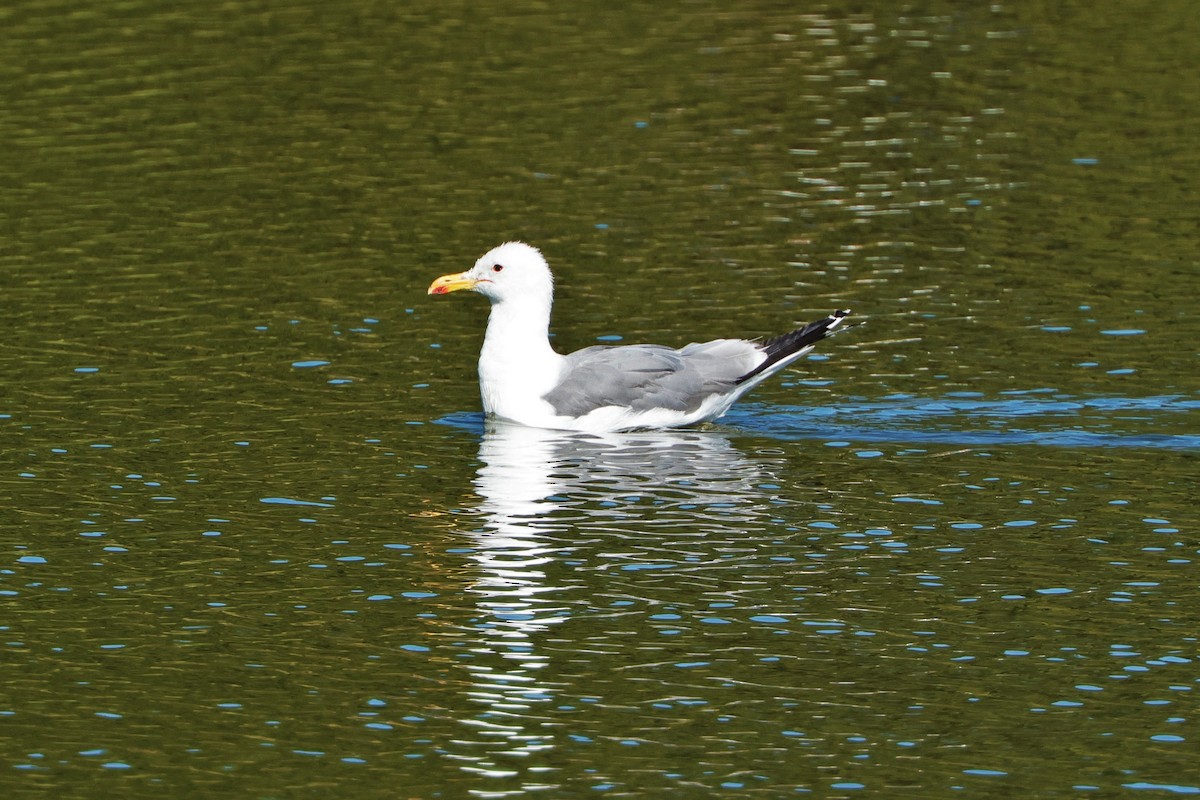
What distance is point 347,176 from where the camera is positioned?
100 ft

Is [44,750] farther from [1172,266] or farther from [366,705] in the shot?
[1172,266]

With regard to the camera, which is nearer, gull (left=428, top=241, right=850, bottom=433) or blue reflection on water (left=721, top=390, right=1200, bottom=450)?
blue reflection on water (left=721, top=390, right=1200, bottom=450)

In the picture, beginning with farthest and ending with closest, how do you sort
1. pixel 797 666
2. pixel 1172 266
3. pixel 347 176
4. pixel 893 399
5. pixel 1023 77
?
pixel 1023 77 < pixel 347 176 < pixel 1172 266 < pixel 893 399 < pixel 797 666

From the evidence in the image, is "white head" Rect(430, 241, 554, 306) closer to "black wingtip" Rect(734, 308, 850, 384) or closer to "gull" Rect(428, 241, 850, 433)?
"gull" Rect(428, 241, 850, 433)

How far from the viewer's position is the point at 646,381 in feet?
66.3

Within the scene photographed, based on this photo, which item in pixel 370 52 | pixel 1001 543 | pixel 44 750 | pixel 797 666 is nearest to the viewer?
pixel 44 750

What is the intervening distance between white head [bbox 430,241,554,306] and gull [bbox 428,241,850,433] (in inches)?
0.8

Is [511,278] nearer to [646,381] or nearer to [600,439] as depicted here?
[646,381]

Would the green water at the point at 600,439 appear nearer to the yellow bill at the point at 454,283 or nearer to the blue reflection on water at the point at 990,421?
the blue reflection on water at the point at 990,421

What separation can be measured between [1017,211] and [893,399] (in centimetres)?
831

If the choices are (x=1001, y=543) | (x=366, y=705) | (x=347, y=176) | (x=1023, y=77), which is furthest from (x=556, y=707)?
(x=1023, y=77)

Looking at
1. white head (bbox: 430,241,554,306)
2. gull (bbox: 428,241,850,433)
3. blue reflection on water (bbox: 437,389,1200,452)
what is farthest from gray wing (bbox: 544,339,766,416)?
white head (bbox: 430,241,554,306)

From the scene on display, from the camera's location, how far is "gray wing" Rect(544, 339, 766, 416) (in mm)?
20156

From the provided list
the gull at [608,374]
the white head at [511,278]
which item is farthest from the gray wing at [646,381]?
the white head at [511,278]
